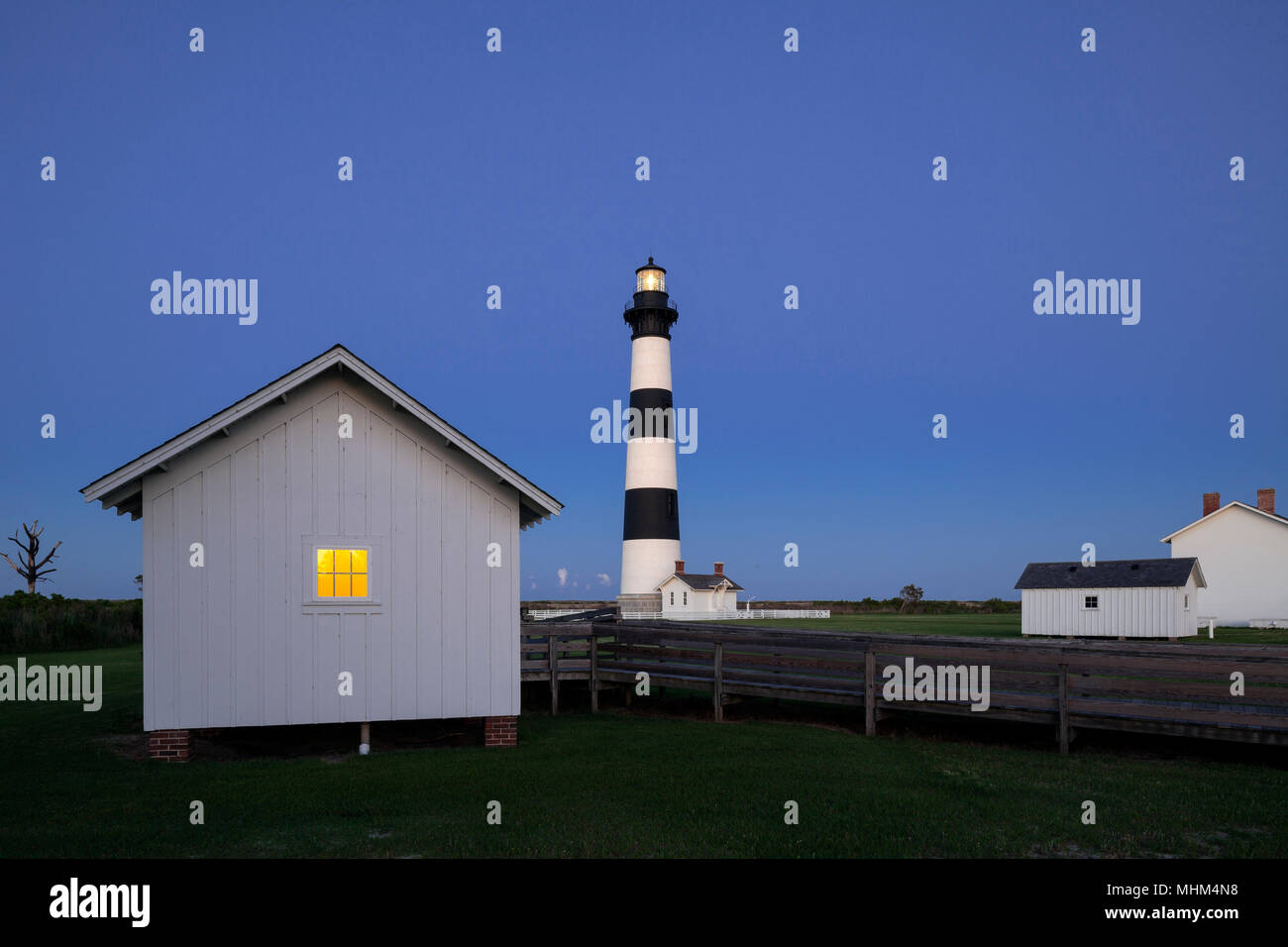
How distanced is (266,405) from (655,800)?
27.9ft

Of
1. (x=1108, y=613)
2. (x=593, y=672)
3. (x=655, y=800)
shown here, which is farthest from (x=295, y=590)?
(x=1108, y=613)

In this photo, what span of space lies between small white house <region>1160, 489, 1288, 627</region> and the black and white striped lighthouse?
26.8 m

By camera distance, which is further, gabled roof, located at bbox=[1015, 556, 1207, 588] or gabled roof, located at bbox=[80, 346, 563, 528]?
gabled roof, located at bbox=[1015, 556, 1207, 588]

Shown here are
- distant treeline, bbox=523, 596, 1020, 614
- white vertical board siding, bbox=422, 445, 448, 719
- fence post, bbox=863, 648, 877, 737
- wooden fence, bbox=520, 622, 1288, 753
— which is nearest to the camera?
wooden fence, bbox=520, 622, 1288, 753

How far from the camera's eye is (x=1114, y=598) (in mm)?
35312

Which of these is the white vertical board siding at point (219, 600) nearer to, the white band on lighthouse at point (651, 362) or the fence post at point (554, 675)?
the fence post at point (554, 675)

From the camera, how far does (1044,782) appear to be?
1049 centimetres

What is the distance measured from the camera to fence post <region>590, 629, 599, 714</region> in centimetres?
1798

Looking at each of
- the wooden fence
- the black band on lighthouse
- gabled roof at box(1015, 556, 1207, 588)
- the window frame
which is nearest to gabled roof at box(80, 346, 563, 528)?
the window frame

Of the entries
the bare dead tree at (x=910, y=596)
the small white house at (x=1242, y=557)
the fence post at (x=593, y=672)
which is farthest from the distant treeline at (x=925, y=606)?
the fence post at (x=593, y=672)

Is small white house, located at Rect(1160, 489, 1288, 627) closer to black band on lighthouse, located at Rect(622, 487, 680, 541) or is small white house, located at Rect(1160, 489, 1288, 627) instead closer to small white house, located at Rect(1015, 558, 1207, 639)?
small white house, located at Rect(1015, 558, 1207, 639)

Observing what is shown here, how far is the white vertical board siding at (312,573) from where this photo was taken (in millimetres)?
12672
